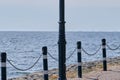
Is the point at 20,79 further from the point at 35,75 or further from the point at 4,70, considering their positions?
the point at 4,70

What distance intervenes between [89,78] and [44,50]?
2307 mm

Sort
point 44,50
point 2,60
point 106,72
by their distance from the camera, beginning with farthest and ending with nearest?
point 106,72 → point 44,50 → point 2,60

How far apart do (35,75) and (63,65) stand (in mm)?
10309

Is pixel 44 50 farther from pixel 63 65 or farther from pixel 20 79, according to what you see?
pixel 20 79

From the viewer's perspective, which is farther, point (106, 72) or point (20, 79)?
point (20, 79)

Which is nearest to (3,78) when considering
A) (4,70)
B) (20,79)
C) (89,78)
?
(4,70)

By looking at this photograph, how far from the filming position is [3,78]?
51.2 feet

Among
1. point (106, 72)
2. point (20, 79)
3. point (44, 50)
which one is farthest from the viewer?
point (20, 79)

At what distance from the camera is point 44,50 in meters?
17.4
